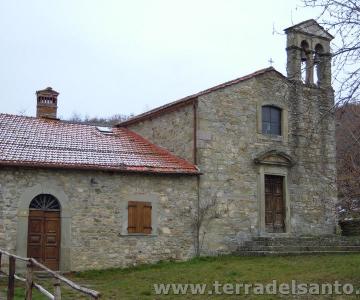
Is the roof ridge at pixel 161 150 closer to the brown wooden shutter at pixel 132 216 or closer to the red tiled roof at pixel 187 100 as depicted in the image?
the red tiled roof at pixel 187 100

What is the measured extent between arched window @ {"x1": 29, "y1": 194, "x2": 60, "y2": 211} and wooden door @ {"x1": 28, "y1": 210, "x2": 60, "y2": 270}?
0.11 meters

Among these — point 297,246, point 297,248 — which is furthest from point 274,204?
point 297,248

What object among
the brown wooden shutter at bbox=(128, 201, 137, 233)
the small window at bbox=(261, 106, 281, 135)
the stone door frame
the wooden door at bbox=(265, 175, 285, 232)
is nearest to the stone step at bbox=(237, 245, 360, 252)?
the wooden door at bbox=(265, 175, 285, 232)

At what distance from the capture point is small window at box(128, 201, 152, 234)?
52.4ft

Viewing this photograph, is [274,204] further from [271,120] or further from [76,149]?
[76,149]

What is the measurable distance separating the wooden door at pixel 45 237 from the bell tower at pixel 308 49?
9430mm

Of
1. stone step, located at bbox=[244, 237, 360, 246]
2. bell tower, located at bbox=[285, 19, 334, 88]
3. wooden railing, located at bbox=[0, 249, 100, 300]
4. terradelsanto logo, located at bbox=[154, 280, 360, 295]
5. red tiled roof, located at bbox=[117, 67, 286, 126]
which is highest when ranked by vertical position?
bell tower, located at bbox=[285, 19, 334, 88]

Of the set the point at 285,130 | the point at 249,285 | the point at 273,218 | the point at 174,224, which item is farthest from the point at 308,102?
the point at 249,285

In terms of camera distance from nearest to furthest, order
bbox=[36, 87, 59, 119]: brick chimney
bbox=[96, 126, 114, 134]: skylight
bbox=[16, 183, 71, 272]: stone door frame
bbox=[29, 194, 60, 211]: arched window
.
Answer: bbox=[16, 183, 71, 272]: stone door frame
bbox=[29, 194, 60, 211]: arched window
bbox=[96, 126, 114, 134]: skylight
bbox=[36, 87, 59, 119]: brick chimney

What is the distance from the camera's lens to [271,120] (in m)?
19.2

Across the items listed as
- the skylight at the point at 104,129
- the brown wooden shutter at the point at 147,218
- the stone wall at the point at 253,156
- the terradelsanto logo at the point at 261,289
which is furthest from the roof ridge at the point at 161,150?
the terradelsanto logo at the point at 261,289

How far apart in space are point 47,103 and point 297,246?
10.7m

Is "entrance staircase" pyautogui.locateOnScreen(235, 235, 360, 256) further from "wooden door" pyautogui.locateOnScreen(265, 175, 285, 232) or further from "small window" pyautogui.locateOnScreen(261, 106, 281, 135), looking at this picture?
"small window" pyautogui.locateOnScreen(261, 106, 281, 135)

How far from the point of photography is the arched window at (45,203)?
1496 cm
